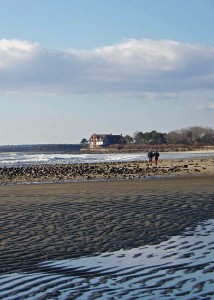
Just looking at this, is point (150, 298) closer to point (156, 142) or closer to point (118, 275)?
point (118, 275)

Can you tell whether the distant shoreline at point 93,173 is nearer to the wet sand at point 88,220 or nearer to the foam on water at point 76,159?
the wet sand at point 88,220

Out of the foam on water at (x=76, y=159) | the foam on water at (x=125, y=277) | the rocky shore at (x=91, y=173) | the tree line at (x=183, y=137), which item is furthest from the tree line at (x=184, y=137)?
the foam on water at (x=125, y=277)

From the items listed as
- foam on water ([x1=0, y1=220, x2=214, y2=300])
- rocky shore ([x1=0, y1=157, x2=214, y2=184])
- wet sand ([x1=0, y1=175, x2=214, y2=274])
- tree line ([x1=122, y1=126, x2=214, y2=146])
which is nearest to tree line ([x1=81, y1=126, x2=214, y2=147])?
tree line ([x1=122, y1=126, x2=214, y2=146])

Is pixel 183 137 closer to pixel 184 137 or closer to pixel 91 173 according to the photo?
pixel 184 137

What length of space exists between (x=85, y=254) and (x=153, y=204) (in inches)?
349

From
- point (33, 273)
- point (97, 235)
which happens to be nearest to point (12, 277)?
point (33, 273)

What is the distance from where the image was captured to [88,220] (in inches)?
627

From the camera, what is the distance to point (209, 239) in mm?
12234

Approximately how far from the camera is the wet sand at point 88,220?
1144cm

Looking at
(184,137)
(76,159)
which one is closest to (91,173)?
(76,159)

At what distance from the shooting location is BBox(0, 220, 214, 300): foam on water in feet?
26.0

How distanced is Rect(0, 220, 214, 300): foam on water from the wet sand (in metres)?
0.63

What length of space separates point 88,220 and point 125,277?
7.11 metres

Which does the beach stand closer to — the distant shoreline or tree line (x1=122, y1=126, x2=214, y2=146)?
the distant shoreline
